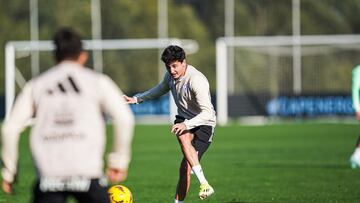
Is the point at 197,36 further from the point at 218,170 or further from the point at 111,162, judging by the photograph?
the point at 111,162

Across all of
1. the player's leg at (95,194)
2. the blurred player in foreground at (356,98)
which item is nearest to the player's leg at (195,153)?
the player's leg at (95,194)

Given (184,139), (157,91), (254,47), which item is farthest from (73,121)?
(254,47)

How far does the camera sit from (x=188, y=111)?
11.4m

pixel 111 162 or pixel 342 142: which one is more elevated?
pixel 111 162

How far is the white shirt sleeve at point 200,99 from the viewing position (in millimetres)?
10984

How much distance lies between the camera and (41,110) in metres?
6.59

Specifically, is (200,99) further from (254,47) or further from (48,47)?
(254,47)

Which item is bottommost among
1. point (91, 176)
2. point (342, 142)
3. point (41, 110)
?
point (342, 142)

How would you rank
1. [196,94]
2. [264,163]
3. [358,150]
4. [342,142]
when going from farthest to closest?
1. [342,142]
2. [264,163]
3. [358,150]
4. [196,94]

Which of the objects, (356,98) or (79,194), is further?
(356,98)

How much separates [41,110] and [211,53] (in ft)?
144

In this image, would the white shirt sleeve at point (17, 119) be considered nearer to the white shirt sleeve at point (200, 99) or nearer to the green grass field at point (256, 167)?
the white shirt sleeve at point (200, 99)

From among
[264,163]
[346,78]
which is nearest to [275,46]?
[346,78]

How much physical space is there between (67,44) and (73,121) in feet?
1.77
